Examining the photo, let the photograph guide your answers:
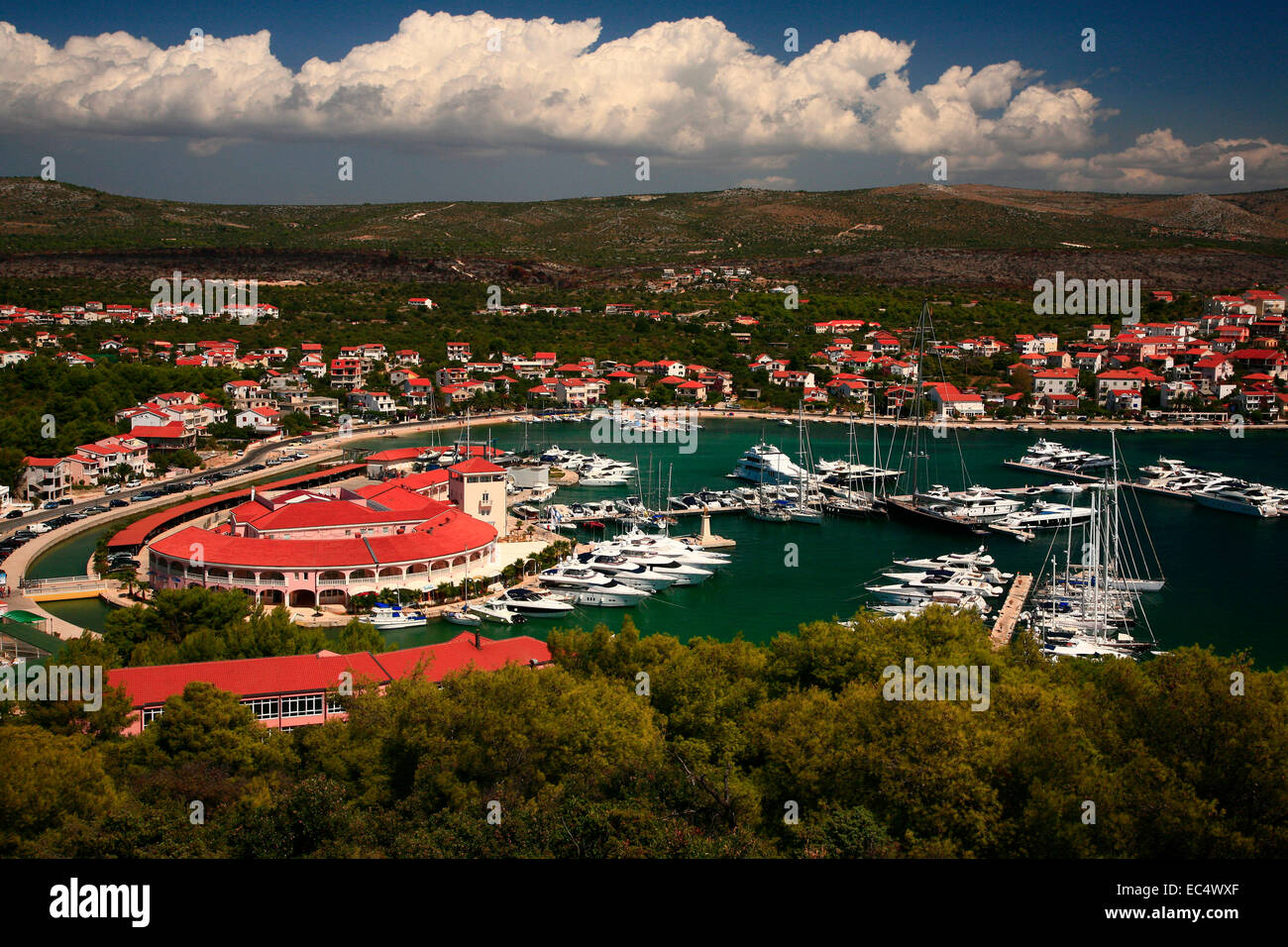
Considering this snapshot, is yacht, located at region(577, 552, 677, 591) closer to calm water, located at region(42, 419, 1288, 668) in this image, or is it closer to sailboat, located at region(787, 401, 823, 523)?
calm water, located at region(42, 419, 1288, 668)

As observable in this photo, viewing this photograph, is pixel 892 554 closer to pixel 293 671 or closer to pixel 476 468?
pixel 476 468

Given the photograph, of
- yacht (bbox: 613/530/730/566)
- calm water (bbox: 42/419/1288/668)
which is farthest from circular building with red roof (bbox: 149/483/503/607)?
yacht (bbox: 613/530/730/566)

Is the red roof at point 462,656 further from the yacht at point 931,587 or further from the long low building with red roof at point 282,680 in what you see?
the yacht at point 931,587

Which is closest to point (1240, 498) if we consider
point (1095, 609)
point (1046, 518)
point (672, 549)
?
point (1046, 518)
